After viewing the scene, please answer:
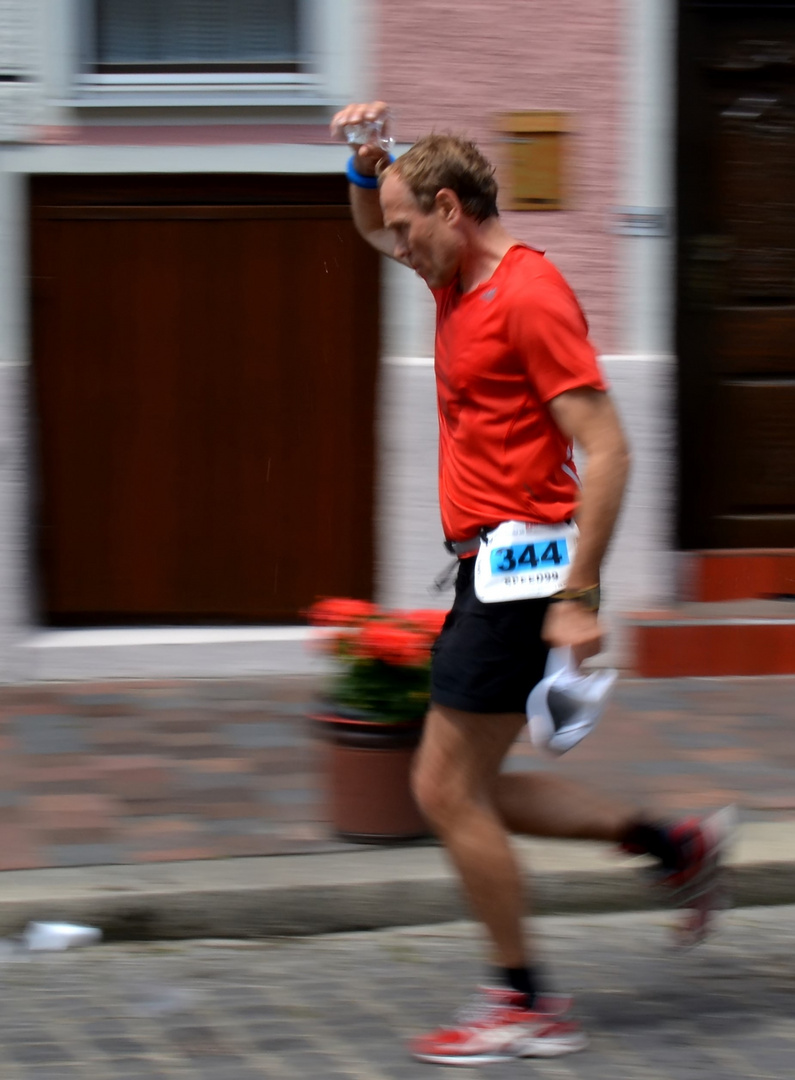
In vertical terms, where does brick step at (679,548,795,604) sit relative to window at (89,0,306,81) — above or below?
below

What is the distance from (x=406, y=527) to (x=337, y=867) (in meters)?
2.66

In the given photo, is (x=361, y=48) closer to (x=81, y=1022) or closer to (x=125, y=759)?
(x=125, y=759)

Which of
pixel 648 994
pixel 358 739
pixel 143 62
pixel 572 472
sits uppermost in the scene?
pixel 143 62

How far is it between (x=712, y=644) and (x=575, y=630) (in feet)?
12.2

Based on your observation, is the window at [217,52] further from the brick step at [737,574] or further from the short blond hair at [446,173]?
the short blond hair at [446,173]

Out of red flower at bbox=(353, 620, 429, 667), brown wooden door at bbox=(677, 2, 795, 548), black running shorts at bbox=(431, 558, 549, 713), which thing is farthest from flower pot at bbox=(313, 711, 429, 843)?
brown wooden door at bbox=(677, 2, 795, 548)

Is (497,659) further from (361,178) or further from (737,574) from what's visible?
(737,574)

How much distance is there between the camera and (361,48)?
6855 millimetres

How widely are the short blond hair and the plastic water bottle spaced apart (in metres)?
0.33

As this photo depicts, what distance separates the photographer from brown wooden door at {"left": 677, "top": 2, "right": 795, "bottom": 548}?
7117mm

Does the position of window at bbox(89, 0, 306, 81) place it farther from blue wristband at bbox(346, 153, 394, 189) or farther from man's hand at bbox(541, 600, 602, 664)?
man's hand at bbox(541, 600, 602, 664)

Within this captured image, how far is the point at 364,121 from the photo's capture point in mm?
3693

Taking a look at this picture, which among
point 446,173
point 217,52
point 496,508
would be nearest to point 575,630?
point 496,508

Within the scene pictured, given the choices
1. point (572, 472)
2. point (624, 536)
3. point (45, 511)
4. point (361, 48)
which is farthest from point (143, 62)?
point (572, 472)
